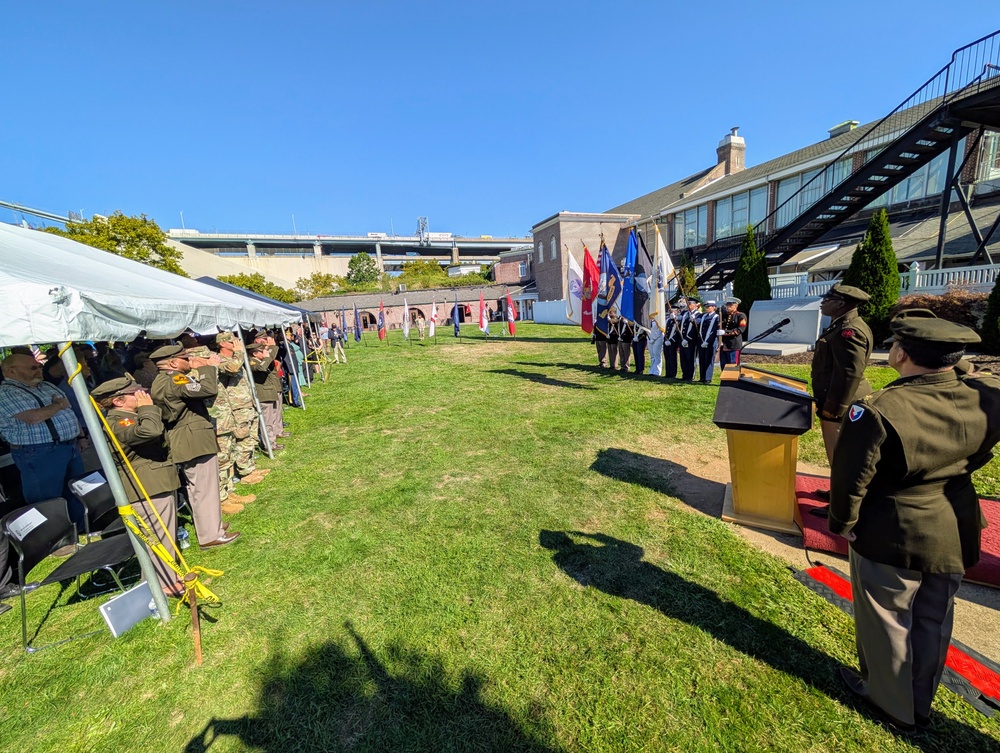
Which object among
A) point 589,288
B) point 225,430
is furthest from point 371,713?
point 589,288

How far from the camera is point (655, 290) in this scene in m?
9.38

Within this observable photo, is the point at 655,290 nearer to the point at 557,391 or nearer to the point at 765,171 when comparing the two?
the point at 557,391

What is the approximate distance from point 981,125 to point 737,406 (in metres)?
14.8

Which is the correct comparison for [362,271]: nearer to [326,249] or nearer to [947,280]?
[326,249]

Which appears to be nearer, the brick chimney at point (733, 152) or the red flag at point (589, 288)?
the red flag at point (589, 288)

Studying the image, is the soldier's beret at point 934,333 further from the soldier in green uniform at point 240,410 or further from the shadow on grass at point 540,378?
the shadow on grass at point 540,378

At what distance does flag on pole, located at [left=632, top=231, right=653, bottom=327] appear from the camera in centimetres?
960

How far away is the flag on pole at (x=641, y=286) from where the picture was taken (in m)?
9.60

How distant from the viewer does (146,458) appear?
362cm

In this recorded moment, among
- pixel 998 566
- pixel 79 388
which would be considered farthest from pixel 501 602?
pixel 998 566

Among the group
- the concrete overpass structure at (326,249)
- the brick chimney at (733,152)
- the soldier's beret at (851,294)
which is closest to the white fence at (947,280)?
the soldier's beret at (851,294)

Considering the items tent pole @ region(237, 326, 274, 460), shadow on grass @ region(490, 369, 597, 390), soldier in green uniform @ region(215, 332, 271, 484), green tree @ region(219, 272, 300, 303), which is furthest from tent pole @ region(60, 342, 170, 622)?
green tree @ region(219, 272, 300, 303)

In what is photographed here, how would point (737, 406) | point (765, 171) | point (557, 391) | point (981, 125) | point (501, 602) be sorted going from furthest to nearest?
1. point (765, 171)
2. point (981, 125)
3. point (557, 391)
4. point (737, 406)
5. point (501, 602)

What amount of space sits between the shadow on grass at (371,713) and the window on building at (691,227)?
1225 inches
